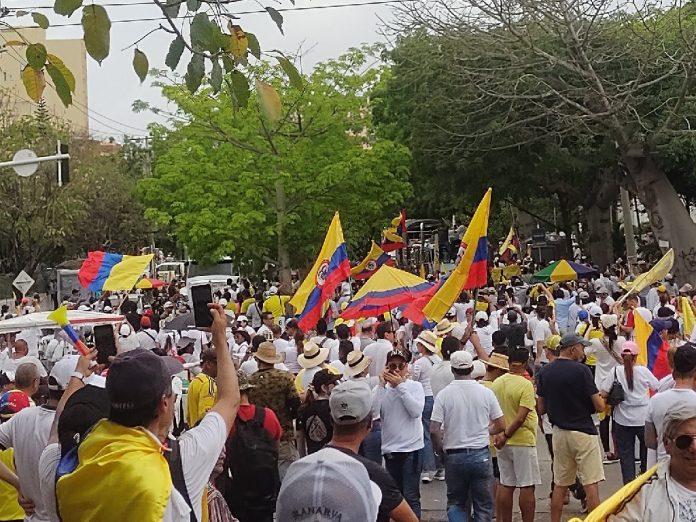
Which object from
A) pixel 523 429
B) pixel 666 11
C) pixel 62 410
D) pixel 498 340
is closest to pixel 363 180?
pixel 666 11

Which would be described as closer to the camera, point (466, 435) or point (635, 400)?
point (466, 435)

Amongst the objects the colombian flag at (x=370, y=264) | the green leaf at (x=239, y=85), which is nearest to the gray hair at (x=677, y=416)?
the green leaf at (x=239, y=85)

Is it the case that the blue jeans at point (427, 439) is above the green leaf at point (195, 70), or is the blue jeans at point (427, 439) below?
below

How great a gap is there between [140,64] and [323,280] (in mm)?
10907

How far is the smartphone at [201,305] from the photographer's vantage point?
4.37 metres

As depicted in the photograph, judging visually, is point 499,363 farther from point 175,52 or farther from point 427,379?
point 175,52

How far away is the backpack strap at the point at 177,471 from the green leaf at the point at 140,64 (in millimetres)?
1960

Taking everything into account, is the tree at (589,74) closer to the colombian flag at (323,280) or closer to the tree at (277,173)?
the tree at (277,173)

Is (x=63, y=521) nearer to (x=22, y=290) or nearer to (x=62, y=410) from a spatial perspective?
(x=62, y=410)

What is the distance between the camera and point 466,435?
27.5 feet

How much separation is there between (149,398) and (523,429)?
5.85 metres

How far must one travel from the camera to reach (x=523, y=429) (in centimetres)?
897

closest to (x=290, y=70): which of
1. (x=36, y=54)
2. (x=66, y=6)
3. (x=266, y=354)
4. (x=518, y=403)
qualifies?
(x=66, y=6)

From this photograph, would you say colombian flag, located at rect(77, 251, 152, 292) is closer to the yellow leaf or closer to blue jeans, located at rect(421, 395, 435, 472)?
blue jeans, located at rect(421, 395, 435, 472)
